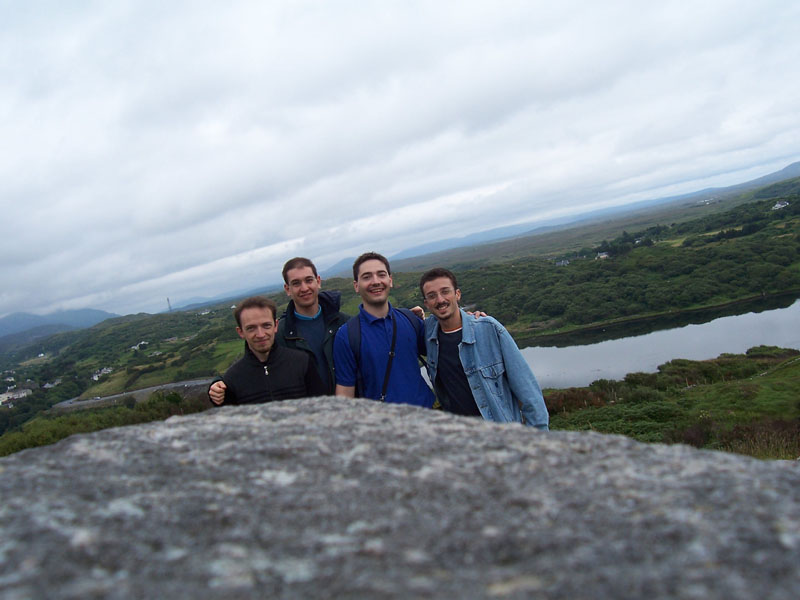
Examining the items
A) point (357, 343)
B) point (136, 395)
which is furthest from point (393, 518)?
point (136, 395)

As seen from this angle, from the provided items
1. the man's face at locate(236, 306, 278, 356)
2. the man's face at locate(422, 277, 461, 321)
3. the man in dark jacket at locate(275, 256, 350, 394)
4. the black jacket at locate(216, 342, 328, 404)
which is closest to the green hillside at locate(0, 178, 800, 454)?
the man in dark jacket at locate(275, 256, 350, 394)

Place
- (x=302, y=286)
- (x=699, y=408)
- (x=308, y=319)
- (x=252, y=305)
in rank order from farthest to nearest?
(x=699, y=408), (x=308, y=319), (x=302, y=286), (x=252, y=305)

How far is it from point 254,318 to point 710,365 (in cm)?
5271

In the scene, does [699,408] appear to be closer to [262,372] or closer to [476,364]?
[476,364]

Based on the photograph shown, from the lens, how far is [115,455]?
2570mm

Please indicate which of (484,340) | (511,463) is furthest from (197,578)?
(484,340)

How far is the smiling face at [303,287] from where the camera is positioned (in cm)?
695

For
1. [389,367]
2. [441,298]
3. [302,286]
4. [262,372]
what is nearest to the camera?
[262,372]

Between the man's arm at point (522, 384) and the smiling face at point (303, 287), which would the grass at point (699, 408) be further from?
the smiling face at point (303, 287)

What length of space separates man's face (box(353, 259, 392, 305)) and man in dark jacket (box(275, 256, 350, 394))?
0.86 metres

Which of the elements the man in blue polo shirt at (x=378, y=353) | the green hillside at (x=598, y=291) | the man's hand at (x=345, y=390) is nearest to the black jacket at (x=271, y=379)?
the man's hand at (x=345, y=390)

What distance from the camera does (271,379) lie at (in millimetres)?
5617

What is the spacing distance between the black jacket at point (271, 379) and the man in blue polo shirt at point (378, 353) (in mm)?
552

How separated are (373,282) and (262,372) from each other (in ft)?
6.34
